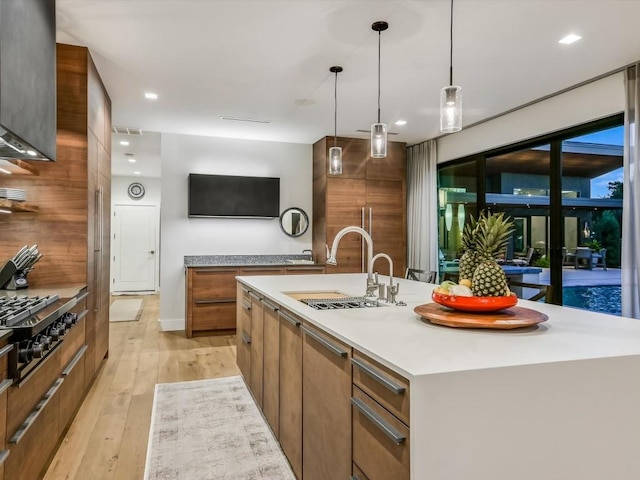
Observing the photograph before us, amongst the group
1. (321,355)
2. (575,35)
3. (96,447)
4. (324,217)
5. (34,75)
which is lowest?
(96,447)

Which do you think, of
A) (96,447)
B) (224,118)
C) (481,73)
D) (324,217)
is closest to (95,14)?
(224,118)

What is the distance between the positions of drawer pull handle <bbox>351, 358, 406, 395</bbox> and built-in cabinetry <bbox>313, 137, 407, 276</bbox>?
4423mm

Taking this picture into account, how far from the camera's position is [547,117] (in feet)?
13.7

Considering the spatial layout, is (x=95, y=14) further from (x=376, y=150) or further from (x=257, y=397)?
(x=257, y=397)

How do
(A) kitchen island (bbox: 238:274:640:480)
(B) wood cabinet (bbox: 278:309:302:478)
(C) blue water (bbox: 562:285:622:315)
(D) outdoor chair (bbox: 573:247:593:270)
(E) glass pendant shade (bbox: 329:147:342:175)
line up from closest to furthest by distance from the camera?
(A) kitchen island (bbox: 238:274:640:480) → (B) wood cabinet (bbox: 278:309:302:478) → (E) glass pendant shade (bbox: 329:147:342:175) → (C) blue water (bbox: 562:285:622:315) → (D) outdoor chair (bbox: 573:247:593:270)

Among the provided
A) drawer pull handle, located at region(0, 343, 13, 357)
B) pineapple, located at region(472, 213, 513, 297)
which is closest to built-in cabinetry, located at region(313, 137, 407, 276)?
pineapple, located at region(472, 213, 513, 297)

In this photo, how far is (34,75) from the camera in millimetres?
1992

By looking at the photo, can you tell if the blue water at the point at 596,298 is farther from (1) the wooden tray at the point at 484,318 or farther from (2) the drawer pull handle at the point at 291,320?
(2) the drawer pull handle at the point at 291,320

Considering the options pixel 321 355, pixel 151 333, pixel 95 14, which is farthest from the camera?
pixel 151 333

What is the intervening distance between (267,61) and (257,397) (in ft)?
8.15

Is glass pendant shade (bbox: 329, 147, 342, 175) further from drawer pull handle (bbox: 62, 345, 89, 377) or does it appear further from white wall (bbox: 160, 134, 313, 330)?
white wall (bbox: 160, 134, 313, 330)

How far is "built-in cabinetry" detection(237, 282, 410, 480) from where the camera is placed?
1164mm

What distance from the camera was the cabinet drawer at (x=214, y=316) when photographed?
17.1ft

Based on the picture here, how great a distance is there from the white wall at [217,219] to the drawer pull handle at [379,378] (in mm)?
4738
